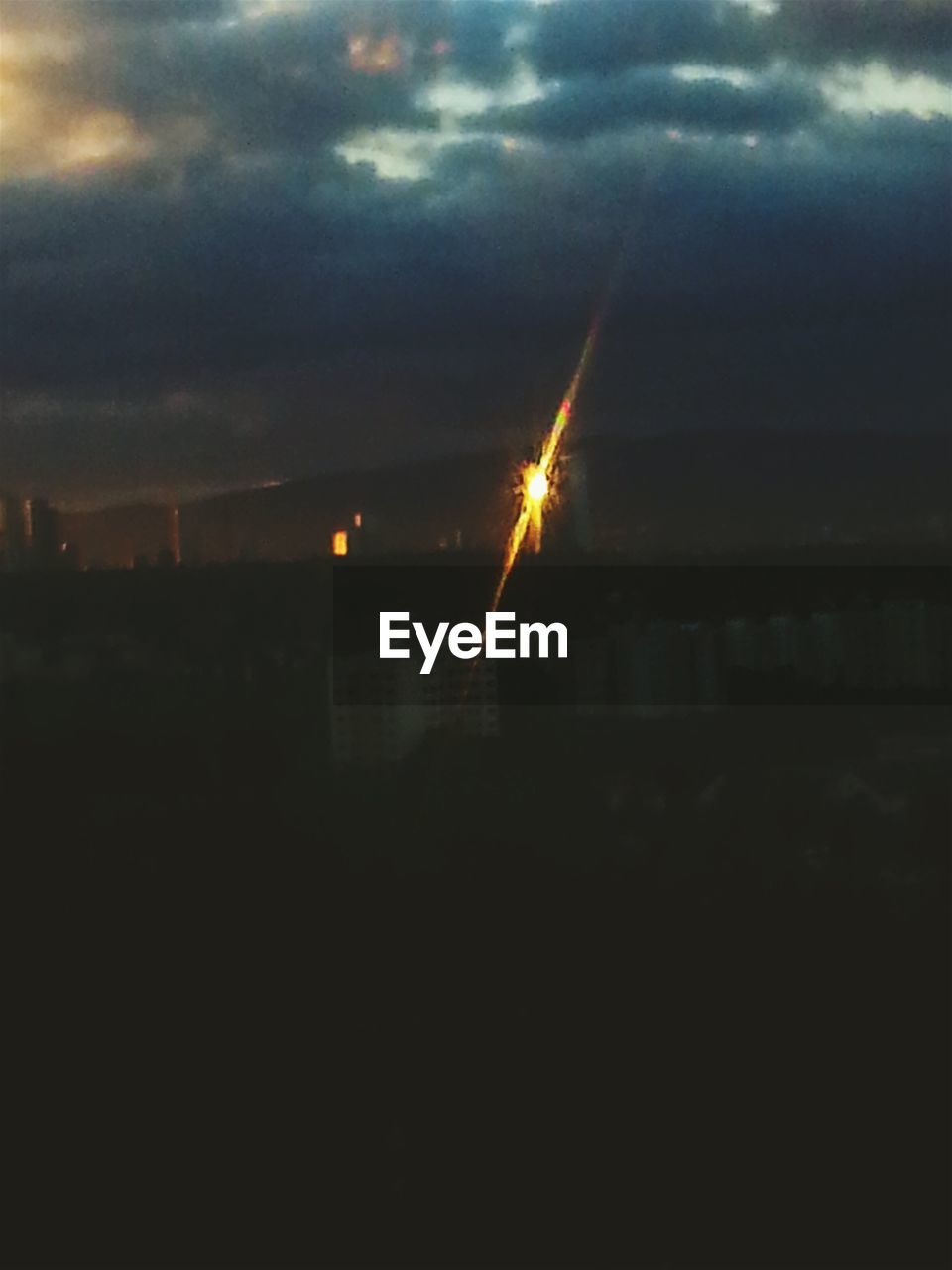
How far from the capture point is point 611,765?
16.5 feet

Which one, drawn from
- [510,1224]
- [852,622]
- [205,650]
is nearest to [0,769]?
[205,650]

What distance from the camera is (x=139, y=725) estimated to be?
516 centimetres

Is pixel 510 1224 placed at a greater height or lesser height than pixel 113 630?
lesser

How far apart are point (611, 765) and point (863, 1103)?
1.26 m

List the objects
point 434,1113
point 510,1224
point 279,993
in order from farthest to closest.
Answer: point 279,993 < point 434,1113 < point 510,1224

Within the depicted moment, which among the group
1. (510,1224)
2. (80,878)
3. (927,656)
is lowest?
(510,1224)

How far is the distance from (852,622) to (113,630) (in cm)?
235

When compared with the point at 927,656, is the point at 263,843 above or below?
below

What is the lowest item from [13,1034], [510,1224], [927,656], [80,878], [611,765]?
[510,1224]

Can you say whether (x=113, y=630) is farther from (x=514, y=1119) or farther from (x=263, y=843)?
(x=514, y=1119)

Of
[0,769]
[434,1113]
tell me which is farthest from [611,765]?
[0,769]

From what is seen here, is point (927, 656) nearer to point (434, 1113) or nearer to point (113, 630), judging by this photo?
point (434, 1113)

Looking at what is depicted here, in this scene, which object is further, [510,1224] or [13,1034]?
[13,1034]

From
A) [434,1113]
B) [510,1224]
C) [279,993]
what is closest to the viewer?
[510,1224]
